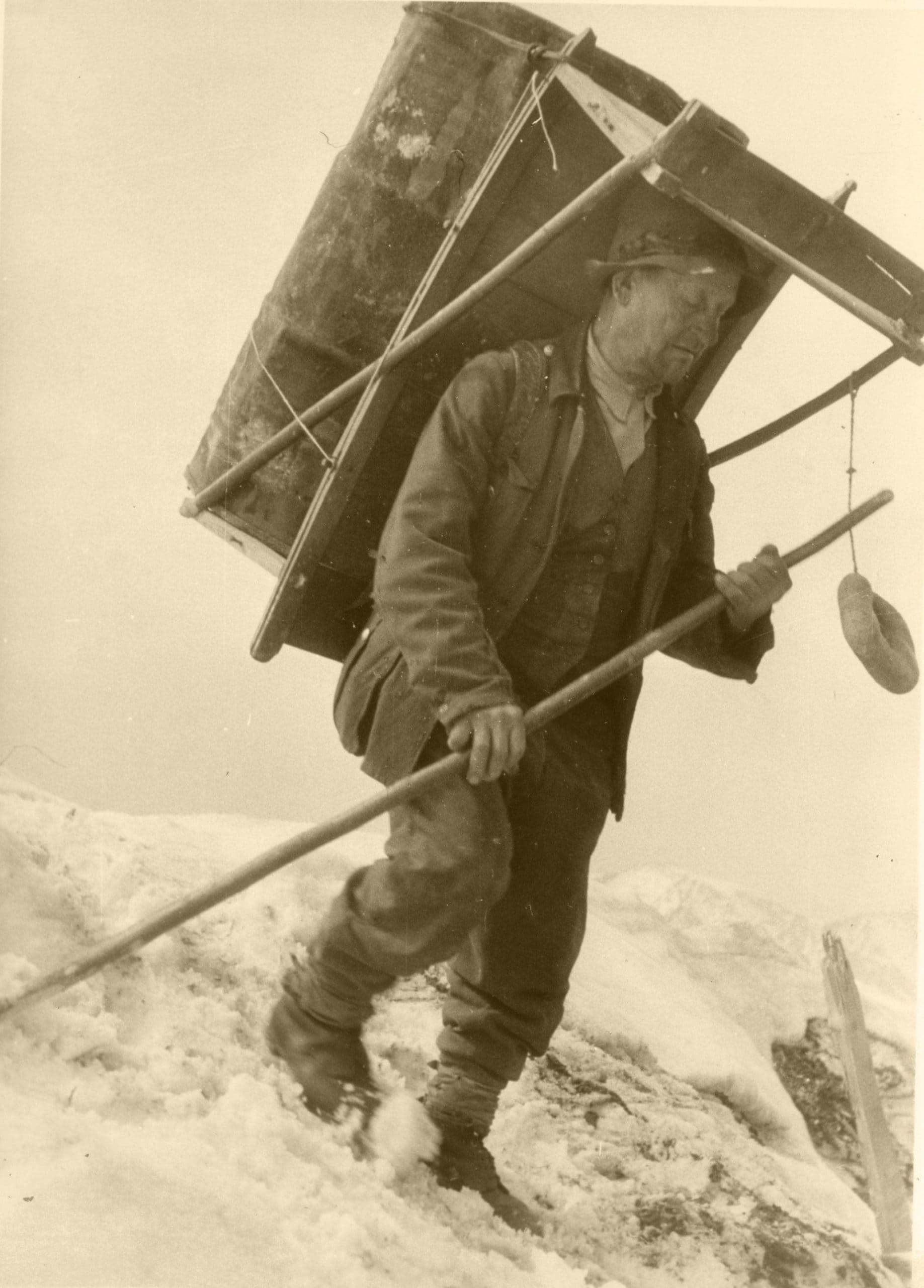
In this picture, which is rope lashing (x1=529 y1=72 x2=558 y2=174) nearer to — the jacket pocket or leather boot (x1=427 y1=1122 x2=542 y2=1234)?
the jacket pocket

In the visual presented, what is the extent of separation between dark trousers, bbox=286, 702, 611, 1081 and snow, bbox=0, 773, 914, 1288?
20 cm

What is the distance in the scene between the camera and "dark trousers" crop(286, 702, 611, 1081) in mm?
2201

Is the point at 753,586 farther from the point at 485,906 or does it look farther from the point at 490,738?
the point at 485,906

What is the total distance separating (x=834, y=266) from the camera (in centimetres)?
212

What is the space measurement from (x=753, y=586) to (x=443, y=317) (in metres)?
0.78

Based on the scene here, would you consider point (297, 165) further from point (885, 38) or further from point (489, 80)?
point (885, 38)

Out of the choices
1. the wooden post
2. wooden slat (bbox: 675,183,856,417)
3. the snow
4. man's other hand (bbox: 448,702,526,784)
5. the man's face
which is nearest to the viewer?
the snow

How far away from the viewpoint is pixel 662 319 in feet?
7.41

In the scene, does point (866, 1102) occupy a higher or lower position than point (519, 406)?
lower

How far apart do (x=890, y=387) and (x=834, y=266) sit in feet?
1.83

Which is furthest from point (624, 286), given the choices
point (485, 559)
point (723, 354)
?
point (485, 559)

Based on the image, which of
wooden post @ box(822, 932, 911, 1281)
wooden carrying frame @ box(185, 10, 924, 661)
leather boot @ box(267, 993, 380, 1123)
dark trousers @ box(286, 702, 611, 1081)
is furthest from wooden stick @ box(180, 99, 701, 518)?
wooden post @ box(822, 932, 911, 1281)

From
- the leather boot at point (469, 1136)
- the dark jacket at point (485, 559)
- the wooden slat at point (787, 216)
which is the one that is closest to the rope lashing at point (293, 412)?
the dark jacket at point (485, 559)

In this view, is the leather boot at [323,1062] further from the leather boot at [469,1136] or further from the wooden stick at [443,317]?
the wooden stick at [443,317]
